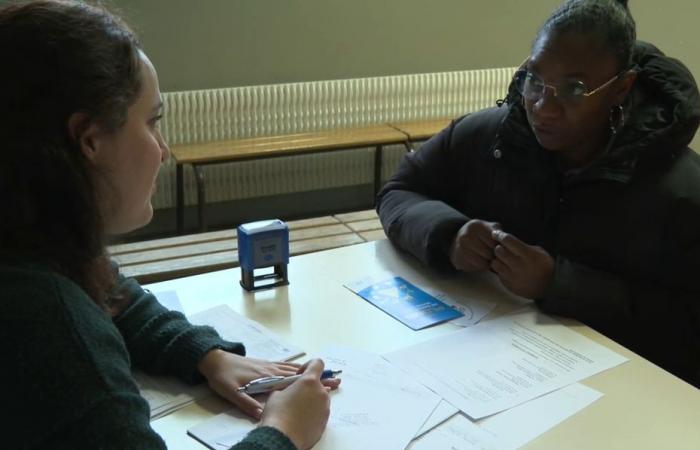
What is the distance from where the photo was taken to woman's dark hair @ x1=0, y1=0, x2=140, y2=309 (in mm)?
963

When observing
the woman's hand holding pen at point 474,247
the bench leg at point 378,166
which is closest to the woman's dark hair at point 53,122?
the woman's hand holding pen at point 474,247

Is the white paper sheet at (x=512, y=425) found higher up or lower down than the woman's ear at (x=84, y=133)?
lower down

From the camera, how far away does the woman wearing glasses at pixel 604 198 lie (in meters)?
1.70

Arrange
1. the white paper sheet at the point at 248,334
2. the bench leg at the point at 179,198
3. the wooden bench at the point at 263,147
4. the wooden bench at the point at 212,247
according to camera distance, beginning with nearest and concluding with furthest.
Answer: the white paper sheet at the point at 248,334 → the wooden bench at the point at 212,247 → the wooden bench at the point at 263,147 → the bench leg at the point at 179,198

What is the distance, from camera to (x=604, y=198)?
1801mm

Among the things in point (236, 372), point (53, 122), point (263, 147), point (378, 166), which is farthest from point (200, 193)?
point (53, 122)

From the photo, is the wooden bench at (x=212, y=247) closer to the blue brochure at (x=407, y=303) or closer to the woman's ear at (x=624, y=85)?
the blue brochure at (x=407, y=303)

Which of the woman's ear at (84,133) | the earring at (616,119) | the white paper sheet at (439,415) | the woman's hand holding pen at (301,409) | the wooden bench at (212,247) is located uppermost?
the woman's ear at (84,133)

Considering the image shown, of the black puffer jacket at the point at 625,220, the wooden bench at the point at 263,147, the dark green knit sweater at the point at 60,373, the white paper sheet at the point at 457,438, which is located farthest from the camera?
the wooden bench at the point at 263,147

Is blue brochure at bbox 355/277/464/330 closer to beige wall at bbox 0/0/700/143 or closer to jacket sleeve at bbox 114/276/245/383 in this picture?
jacket sleeve at bbox 114/276/245/383

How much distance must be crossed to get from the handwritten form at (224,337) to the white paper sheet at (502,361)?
23 centimetres

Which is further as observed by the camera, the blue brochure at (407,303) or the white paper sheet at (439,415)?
the blue brochure at (407,303)

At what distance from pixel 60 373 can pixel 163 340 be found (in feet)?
1.86

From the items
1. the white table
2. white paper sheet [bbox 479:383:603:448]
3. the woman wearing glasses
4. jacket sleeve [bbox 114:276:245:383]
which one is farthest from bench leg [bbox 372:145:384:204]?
white paper sheet [bbox 479:383:603:448]
